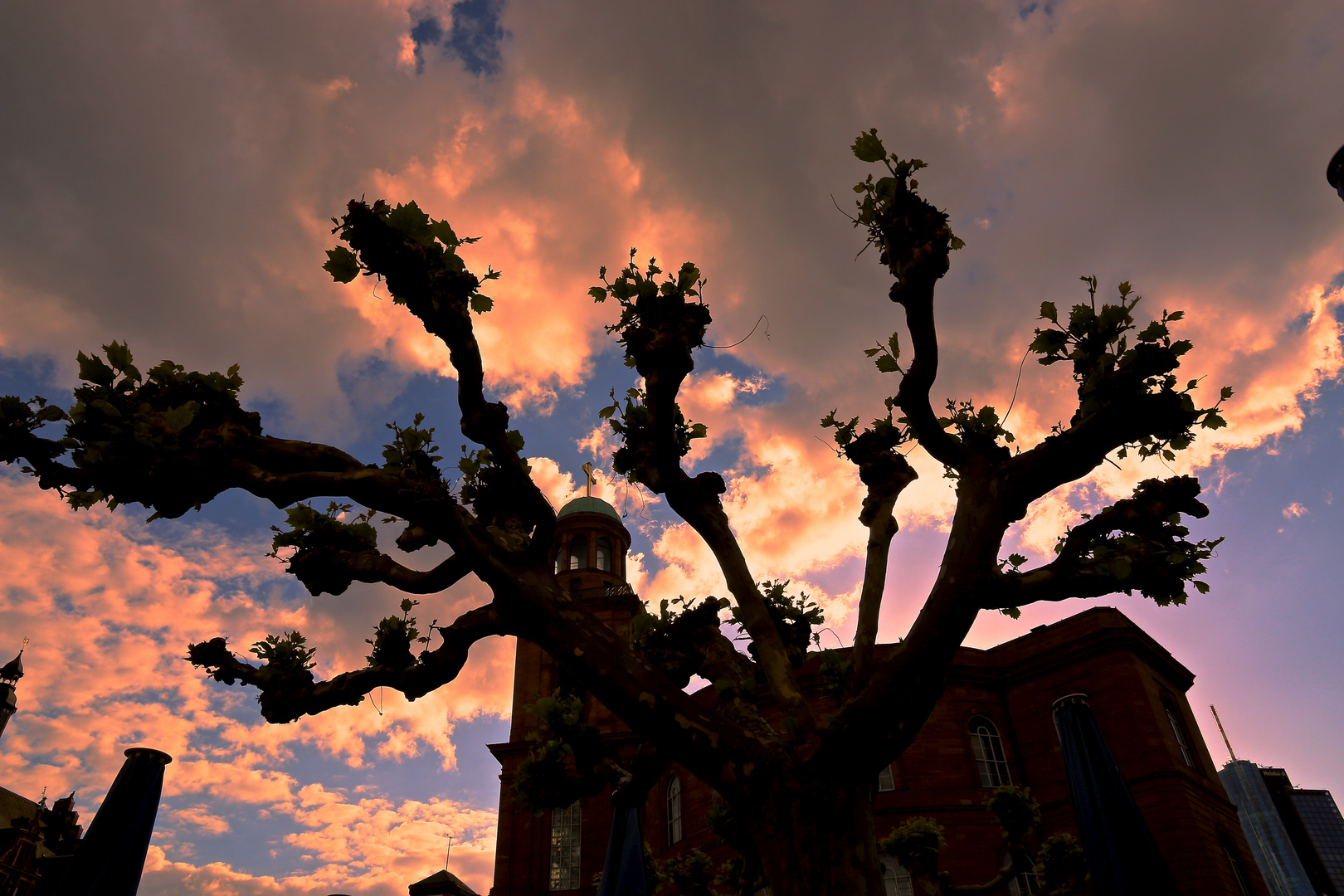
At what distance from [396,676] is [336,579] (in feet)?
3.50

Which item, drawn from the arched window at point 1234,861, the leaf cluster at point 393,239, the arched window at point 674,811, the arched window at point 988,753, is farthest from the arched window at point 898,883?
the leaf cluster at point 393,239

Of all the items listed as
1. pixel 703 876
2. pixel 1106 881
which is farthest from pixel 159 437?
pixel 703 876

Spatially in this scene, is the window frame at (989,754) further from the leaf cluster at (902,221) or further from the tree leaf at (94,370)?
the tree leaf at (94,370)

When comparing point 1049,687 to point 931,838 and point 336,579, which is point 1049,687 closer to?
point 931,838

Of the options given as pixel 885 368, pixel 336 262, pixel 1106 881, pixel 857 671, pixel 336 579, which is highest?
pixel 336 262

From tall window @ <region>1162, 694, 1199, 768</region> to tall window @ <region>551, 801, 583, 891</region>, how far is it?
19064mm

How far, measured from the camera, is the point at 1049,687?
22969 millimetres

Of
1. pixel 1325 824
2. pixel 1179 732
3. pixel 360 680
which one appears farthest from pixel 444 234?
pixel 1325 824

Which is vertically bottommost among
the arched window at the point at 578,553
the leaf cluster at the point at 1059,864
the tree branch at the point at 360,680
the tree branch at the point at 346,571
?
the leaf cluster at the point at 1059,864

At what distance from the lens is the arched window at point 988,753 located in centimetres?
2247

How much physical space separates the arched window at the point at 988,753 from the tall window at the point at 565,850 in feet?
44.1

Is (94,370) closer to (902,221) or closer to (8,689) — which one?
(902,221)

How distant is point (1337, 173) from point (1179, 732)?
1746 cm

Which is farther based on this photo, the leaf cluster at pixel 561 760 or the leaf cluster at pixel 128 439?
the leaf cluster at pixel 561 760
